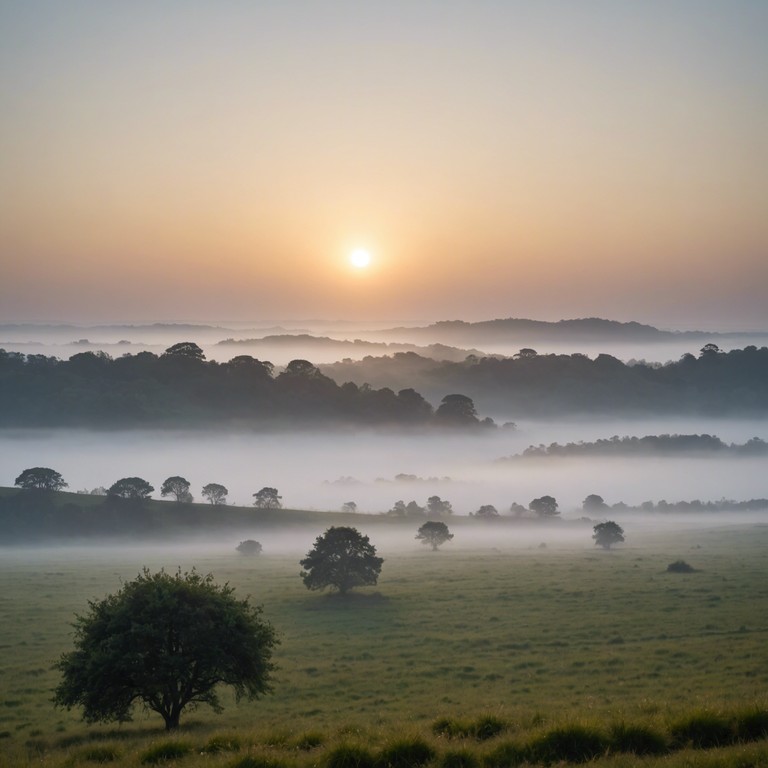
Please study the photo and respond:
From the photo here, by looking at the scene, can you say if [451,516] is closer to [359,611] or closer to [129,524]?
[129,524]

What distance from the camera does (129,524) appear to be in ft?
405

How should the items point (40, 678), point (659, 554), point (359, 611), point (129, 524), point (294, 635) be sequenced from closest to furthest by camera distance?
1. point (40, 678)
2. point (294, 635)
3. point (359, 611)
4. point (659, 554)
5. point (129, 524)

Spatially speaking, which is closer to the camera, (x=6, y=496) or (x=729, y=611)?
(x=729, y=611)

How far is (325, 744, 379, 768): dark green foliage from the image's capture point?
1252 cm

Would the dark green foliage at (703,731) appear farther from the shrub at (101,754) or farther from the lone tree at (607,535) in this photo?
the lone tree at (607,535)

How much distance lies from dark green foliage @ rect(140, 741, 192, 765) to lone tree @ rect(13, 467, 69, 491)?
429 ft

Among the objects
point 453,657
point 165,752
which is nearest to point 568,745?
point 165,752

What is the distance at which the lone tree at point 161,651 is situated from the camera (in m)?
25.5

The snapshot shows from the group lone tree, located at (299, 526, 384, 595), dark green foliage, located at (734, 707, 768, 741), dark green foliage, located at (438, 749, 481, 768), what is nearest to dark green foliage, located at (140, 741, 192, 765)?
dark green foliage, located at (438, 749, 481, 768)

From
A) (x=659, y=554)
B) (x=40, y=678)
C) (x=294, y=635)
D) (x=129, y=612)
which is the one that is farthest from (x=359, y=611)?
(x=659, y=554)

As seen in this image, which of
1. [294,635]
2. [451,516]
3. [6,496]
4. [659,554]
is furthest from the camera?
[451,516]

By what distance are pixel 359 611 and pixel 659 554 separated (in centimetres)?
4371

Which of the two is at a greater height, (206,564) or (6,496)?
(6,496)

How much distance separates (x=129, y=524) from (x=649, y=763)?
123 metres
